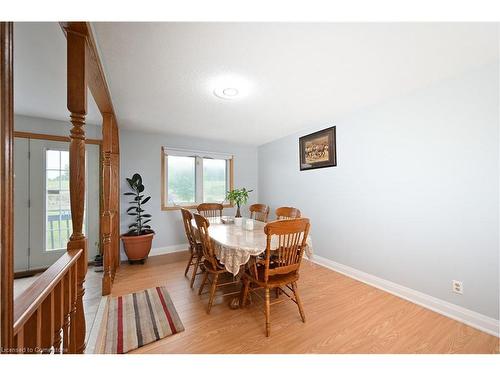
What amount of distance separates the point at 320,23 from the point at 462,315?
2705 millimetres

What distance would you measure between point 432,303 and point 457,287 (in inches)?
11.2

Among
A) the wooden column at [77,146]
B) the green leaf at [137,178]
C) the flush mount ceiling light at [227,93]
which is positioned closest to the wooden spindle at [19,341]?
the wooden column at [77,146]

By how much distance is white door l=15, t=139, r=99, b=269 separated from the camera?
118 inches

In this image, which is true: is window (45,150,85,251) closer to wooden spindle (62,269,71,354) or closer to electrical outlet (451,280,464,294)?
wooden spindle (62,269,71,354)

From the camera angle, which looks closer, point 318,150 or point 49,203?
point 49,203

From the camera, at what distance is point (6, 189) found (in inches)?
23.7

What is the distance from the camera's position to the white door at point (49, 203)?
2988 millimetres

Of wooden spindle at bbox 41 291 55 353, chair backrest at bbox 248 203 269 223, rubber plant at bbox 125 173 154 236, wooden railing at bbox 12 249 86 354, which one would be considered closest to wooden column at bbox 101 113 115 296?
rubber plant at bbox 125 173 154 236

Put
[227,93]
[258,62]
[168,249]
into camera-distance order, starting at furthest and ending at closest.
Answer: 1. [168,249]
2. [227,93]
3. [258,62]

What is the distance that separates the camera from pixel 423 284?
2107 mm

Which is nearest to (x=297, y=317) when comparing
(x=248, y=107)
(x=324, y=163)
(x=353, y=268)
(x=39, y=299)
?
(x=353, y=268)

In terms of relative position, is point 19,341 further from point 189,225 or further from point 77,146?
point 189,225

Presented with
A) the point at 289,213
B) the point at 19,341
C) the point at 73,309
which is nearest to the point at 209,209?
the point at 289,213

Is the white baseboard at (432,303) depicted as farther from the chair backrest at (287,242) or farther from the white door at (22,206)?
the white door at (22,206)
